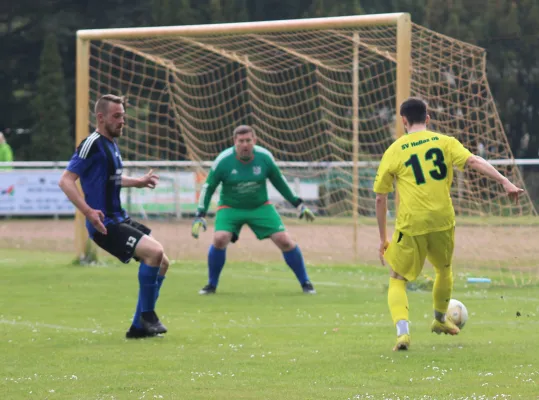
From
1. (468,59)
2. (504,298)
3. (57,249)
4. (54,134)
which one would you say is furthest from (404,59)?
(54,134)

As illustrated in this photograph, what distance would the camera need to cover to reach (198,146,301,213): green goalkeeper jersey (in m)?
13.1

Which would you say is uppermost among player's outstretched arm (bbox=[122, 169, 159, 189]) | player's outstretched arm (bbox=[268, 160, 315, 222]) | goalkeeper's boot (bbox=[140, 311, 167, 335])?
player's outstretched arm (bbox=[122, 169, 159, 189])

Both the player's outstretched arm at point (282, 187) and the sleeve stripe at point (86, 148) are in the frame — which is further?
the player's outstretched arm at point (282, 187)

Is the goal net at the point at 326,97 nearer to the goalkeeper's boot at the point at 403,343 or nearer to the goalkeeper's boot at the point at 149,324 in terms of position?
the goalkeeper's boot at the point at 149,324

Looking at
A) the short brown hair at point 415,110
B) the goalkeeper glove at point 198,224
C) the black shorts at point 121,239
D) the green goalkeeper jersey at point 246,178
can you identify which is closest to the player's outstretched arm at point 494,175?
the short brown hair at point 415,110

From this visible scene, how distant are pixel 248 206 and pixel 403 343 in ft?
17.6

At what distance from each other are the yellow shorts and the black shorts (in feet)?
6.57

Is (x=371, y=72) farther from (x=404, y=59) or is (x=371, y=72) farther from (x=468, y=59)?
(x=404, y=59)

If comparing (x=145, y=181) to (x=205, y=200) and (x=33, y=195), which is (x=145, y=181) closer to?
(x=205, y=200)

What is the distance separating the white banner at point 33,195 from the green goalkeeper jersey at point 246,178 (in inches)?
475

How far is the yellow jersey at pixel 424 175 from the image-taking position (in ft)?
26.7

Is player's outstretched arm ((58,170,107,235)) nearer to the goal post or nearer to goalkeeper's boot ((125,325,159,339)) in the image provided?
goalkeeper's boot ((125,325,159,339))

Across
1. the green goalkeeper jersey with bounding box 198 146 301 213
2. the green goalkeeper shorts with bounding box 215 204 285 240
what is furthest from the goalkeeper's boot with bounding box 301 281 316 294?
the green goalkeeper jersey with bounding box 198 146 301 213

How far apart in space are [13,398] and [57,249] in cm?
1423
